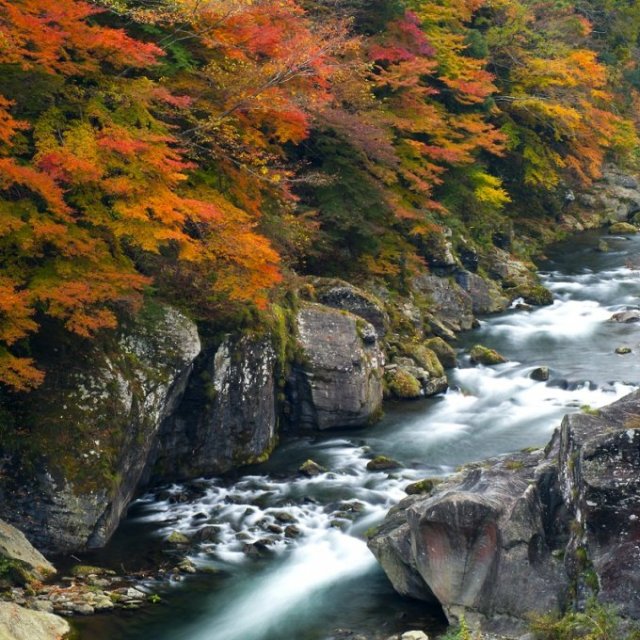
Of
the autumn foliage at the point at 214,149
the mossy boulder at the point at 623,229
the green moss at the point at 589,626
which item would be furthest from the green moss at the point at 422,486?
the mossy boulder at the point at 623,229

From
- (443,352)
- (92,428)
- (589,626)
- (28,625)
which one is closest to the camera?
(589,626)

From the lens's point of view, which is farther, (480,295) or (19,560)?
(480,295)

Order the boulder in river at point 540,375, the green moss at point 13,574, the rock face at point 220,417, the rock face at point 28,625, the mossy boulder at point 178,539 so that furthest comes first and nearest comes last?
1. the boulder in river at point 540,375
2. the rock face at point 220,417
3. the mossy boulder at point 178,539
4. the green moss at point 13,574
5. the rock face at point 28,625

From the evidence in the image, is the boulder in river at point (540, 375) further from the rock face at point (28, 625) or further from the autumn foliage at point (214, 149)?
the rock face at point (28, 625)

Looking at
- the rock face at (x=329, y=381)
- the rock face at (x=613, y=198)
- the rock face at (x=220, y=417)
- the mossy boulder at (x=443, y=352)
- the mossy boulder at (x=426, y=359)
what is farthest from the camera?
the rock face at (x=613, y=198)

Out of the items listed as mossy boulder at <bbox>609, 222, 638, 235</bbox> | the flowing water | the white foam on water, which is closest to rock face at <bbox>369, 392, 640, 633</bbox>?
the flowing water

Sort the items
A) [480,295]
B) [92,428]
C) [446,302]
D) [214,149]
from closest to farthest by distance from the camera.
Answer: [92,428] < [214,149] < [446,302] < [480,295]

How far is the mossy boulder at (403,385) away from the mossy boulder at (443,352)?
1.96 metres

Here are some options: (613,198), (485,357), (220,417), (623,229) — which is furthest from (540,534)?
(613,198)

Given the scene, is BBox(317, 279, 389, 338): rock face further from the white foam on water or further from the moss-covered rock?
the white foam on water

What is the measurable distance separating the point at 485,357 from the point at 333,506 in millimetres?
8366

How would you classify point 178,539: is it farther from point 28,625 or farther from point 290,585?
point 28,625

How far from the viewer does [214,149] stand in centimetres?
1571

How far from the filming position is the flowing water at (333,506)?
10.4 metres
